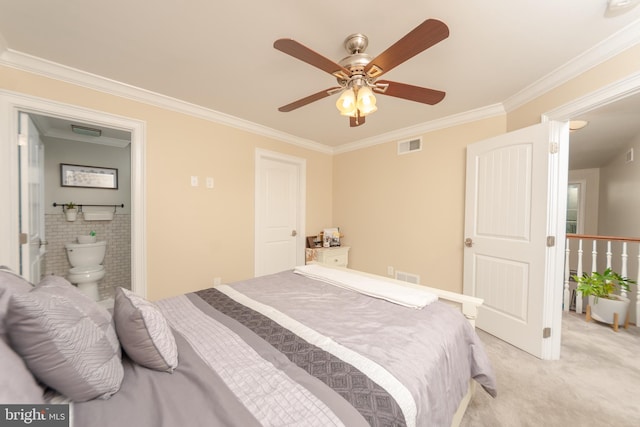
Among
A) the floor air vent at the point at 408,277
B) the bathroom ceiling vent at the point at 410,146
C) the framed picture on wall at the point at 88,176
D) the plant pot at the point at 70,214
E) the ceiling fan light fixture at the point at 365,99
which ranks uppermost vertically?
the bathroom ceiling vent at the point at 410,146

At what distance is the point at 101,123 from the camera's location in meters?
2.16

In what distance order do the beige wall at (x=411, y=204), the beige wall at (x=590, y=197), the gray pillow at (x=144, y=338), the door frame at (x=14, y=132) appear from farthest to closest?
the beige wall at (x=590, y=197)
the beige wall at (x=411, y=204)
the door frame at (x=14, y=132)
the gray pillow at (x=144, y=338)

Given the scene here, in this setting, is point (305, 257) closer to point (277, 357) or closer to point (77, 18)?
point (277, 357)

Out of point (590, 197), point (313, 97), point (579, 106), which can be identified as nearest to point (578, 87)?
point (579, 106)

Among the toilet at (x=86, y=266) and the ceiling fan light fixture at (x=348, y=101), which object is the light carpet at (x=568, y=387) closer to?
the ceiling fan light fixture at (x=348, y=101)

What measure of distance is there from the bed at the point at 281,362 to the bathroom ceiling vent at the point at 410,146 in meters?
2.20

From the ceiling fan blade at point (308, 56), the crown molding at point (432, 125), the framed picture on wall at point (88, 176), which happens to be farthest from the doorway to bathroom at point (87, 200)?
the crown molding at point (432, 125)

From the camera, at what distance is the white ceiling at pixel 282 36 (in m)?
1.37

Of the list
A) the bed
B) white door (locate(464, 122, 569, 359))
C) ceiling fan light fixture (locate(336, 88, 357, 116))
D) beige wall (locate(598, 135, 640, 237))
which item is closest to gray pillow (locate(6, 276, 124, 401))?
the bed

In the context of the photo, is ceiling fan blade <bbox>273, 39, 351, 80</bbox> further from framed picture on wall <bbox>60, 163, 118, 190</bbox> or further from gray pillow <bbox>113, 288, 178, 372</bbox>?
framed picture on wall <bbox>60, 163, 118, 190</bbox>

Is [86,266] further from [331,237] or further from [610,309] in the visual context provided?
[610,309]

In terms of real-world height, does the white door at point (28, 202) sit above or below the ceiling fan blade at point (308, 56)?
below

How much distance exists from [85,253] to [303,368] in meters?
3.53

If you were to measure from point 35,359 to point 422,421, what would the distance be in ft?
3.84
